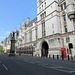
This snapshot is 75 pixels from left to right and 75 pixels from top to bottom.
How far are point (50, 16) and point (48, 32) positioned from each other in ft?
22.2

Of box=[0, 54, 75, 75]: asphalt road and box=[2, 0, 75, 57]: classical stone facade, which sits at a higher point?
box=[2, 0, 75, 57]: classical stone facade

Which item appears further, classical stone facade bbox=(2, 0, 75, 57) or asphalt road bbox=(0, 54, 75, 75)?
classical stone facade bbox=(2, 0, 75, 57)

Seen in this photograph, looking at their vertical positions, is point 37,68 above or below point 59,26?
below

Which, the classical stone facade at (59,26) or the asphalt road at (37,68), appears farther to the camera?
the classical stone facade at (59,26)

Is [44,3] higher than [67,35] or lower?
higher

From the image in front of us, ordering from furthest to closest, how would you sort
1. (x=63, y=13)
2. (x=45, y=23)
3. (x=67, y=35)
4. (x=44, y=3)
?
1. (x=44, y=3)
2. (x=45, y=23)
3. (x=63, y=13)
4. (x=67, y=35)

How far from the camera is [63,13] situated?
29.0 meters

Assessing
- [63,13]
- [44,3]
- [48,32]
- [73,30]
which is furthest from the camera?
[44,3]

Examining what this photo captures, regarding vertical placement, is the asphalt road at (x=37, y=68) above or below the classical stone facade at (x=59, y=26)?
below

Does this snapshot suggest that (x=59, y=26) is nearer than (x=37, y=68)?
No

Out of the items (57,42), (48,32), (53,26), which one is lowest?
(57,42)

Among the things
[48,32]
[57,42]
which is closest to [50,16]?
[48,32]

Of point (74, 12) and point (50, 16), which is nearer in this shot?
point (74, 12)

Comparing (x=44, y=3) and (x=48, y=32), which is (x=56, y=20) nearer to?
(x=48, y=32)
